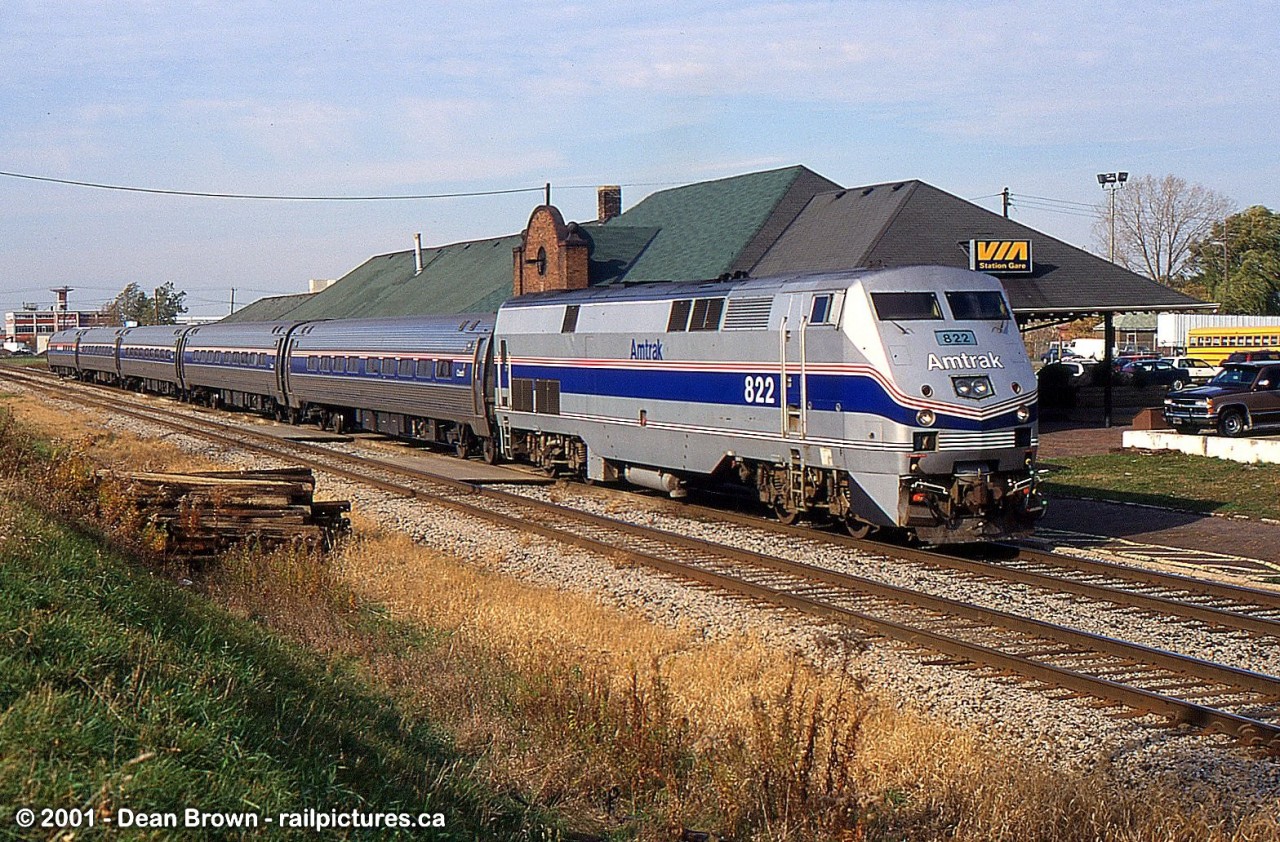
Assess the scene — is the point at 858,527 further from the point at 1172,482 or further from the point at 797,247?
the point at 797,247

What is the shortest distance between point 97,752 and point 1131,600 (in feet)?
36.3

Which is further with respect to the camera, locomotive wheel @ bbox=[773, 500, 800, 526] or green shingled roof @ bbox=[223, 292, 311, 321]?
green shingled roof @ bbox=[223, 292, 311, 321]

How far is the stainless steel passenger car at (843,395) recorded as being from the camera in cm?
1555

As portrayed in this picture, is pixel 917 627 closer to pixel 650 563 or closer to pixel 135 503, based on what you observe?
pixel 650 563

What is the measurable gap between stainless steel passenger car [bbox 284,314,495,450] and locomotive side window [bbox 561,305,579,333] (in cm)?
435

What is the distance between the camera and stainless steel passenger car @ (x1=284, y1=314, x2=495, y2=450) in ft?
92.2

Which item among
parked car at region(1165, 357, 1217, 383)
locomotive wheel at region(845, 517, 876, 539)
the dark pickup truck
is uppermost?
parked car at region(1165, 357, 1217, 383)

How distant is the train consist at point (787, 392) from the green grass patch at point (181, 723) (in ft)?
27.4

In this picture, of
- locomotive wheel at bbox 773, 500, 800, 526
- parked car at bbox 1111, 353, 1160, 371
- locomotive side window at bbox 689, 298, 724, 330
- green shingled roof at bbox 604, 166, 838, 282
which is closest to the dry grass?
locomotive wheel at bbox 773, 500, 800, 526

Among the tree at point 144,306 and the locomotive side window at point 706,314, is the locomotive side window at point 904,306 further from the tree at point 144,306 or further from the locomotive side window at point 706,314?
the tree at point 144,306

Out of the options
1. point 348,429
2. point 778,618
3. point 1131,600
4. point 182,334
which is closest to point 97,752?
point 778,618

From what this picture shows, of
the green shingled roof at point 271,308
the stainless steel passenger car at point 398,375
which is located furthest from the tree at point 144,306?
the stainless steel passenger car at point 398,375

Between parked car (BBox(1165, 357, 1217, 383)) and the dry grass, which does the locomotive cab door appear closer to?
the dry grass

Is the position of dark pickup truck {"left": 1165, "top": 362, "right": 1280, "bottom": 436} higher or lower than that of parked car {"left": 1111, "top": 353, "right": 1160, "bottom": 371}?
lower
